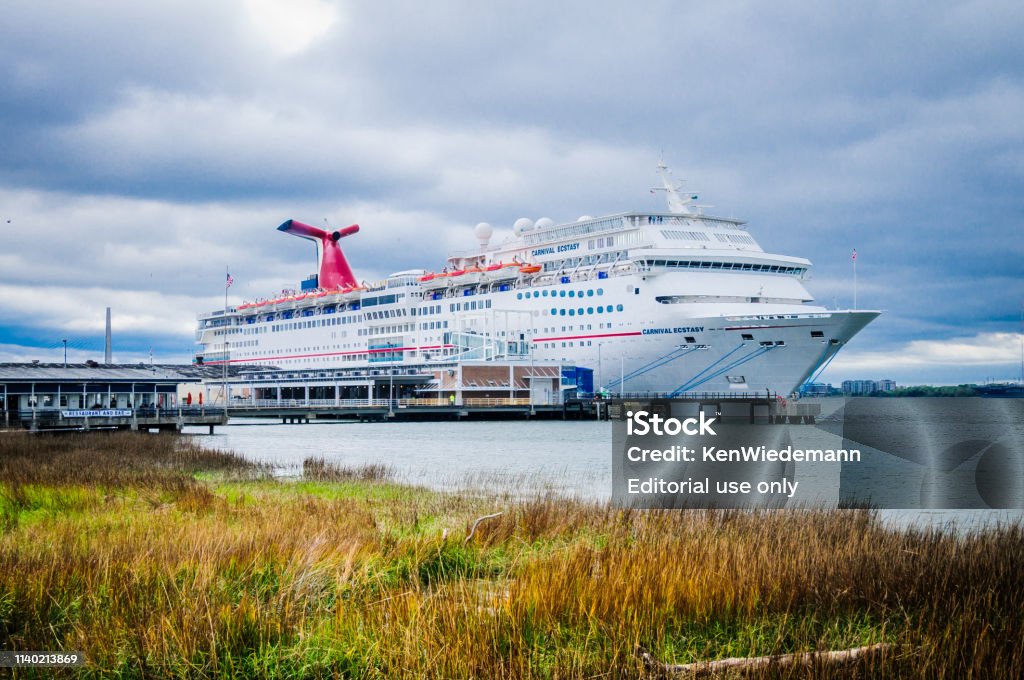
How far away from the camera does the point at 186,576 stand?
720 cm

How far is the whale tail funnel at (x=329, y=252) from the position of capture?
310 ft

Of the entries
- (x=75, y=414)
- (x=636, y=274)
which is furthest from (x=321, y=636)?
(x=636, y=274)

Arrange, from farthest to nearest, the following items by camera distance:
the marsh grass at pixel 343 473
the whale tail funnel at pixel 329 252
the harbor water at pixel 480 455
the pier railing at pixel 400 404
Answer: the whale tail funnel at pixel 329 252 → the pier railing at pixel 400 404 → the marsh grass at pixel 343 473 → the harbor water at pixel 480 455

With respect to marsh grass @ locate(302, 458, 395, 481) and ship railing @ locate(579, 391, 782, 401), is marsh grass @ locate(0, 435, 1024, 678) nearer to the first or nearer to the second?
marsh grass @ locate(302, 458, 395, 481)

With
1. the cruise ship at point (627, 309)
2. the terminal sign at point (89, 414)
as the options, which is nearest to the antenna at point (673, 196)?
the cruise ship at point (627, 309)

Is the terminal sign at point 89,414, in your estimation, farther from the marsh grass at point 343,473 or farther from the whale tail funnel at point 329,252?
the whale tail funnel at point 329,252

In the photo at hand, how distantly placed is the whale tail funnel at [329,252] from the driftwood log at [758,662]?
8990 cm

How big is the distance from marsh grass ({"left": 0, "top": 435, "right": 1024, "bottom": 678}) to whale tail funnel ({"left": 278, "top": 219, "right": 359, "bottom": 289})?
3329 inches

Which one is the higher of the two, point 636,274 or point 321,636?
point 636,274

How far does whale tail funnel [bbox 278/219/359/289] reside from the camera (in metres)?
→ 94.4

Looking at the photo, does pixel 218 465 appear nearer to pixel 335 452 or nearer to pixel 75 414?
pixel 335 452

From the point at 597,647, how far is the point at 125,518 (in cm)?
796

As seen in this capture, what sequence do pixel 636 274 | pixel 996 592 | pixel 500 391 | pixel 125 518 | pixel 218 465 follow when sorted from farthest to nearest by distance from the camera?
1. pixel 500 391
2. pixel 636 274
3. pixel 218 465
4. pixel 125 518
5. pixel 996 592

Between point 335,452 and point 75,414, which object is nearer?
point 335,452
